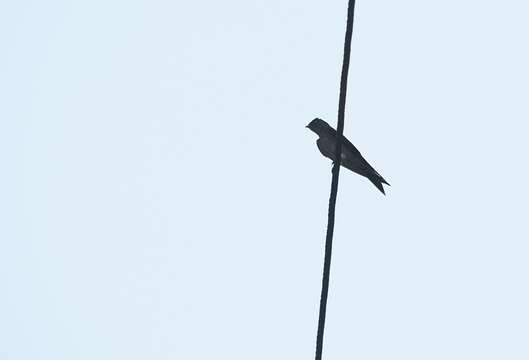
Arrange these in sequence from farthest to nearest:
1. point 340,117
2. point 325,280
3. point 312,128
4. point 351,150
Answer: point 312,128
point 351,150
point 340,117
point 325,280

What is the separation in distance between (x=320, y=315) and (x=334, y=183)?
0.63m

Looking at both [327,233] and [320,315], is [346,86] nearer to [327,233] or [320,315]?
[327,233]

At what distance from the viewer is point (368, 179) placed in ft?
23.3

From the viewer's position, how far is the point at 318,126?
8.43m

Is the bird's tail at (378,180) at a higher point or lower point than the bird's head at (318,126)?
lower

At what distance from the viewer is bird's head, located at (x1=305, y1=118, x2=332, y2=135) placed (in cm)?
833

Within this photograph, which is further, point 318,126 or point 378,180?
point 318,126

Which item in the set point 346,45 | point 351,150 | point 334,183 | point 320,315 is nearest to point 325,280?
point 320,315

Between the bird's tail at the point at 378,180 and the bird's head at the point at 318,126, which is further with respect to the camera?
the bird's head at the point at 318,126

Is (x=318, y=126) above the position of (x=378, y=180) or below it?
above

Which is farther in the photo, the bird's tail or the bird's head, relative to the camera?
the bird's head

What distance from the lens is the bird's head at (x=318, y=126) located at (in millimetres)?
8333

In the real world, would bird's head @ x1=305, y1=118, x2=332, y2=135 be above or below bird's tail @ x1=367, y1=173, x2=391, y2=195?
above

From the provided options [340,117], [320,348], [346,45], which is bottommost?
[320,348]
